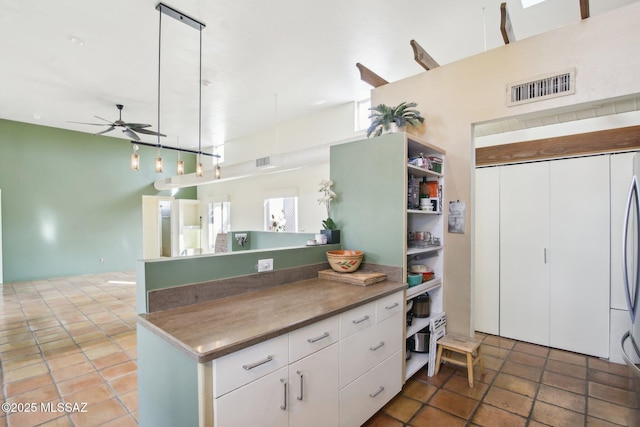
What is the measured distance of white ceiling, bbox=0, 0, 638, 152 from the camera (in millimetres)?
2896

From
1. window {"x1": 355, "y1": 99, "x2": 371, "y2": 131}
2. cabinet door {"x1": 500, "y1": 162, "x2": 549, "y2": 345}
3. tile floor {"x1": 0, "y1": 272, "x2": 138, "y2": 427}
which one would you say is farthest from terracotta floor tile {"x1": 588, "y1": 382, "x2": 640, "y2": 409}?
window {"x1": 355, "y1": 99, "x2": 371, "y2": 131}

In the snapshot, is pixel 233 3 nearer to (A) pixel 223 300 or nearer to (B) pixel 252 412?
(A) pixel 223 300

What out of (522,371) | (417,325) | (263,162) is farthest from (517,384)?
(263,162)

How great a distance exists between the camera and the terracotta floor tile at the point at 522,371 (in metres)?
2.55

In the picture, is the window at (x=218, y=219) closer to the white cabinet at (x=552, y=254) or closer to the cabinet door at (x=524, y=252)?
the white cabinet at (x=552, y=254)

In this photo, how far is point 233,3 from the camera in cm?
284

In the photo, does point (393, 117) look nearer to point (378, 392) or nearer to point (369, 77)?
point (369, 77)

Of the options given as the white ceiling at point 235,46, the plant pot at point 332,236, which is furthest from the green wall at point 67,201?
the plant pot at point 332,236

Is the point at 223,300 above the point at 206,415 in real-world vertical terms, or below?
above

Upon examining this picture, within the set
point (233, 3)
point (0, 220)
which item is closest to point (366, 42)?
point (233, 3)

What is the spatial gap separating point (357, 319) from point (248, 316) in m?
0.68

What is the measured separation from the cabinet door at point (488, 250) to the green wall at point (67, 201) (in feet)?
27.7

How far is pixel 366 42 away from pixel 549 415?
389 cm

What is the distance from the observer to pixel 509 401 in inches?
87.1
